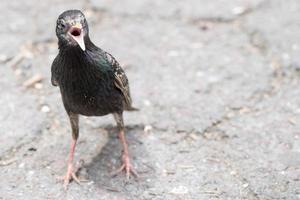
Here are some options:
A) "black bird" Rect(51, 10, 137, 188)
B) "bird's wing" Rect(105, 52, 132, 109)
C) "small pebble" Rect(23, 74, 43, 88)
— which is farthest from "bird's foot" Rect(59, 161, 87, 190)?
"small pebble" Rect(23, 74, 43, 88)

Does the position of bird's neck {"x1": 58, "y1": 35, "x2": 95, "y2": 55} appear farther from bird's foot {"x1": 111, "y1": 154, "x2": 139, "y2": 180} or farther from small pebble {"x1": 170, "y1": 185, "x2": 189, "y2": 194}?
small pebble {"x1": 170, "y1": 185, "x2": 189, "y2": 194}

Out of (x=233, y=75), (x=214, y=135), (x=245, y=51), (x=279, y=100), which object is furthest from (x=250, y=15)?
(x=214, y=135)

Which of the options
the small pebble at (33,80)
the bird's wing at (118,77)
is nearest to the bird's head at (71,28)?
the bird's wing at (118,77)

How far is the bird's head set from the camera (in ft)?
12.0

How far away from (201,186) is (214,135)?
0.61 meters

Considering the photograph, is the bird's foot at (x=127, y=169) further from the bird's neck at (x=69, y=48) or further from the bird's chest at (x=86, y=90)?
the bird's neck at (x=69, y=48)

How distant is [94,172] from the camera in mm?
4309

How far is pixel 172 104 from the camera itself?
5.04m

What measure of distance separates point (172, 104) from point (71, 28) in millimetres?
1593

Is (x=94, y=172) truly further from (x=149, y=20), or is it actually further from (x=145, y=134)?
(x=149, y=20)

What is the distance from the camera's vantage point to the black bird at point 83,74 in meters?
3.71

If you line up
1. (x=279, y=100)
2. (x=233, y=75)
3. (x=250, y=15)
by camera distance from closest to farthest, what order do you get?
1. (x=279, y=100)
2. (x=233, y=75)
3. (x=250, y=15)

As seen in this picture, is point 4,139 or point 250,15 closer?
point 4,139

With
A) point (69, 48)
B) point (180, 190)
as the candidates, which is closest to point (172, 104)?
point (180, 190)
